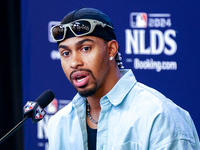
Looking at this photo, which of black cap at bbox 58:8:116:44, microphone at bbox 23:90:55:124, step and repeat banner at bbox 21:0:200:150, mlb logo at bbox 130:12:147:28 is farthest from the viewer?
mlb logo at bbox 130:12:147:28

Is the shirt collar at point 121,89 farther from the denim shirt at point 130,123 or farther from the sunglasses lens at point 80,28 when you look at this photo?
the sunglasses lens at point 80,28

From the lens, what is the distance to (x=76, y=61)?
2.15 metres

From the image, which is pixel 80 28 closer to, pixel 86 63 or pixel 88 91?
pixel 86 63

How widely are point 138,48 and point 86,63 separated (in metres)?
1.29

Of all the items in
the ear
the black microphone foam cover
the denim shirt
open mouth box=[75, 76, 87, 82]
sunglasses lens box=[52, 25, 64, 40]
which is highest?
sunglasses lens box=[52, 25, 64, 40]

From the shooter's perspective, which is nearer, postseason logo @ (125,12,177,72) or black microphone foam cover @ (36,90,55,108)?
black microphone foam cover @ (36,90,55,108)

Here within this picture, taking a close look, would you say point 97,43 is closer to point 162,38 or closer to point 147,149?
point 147,149

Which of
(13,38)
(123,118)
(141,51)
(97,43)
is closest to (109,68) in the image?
(97,43)

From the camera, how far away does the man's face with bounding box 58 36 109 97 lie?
2.14 metres

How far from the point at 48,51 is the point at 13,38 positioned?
1.92 ft

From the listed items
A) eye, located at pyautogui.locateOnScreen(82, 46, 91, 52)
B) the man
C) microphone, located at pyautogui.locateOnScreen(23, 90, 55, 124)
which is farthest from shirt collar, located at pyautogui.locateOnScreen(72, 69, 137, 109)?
microphone, located at pyautogui.locateOnScreen(23, 90, 55, 124)

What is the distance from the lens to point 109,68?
2.24 metres

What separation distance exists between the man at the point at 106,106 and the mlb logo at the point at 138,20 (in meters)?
1.08

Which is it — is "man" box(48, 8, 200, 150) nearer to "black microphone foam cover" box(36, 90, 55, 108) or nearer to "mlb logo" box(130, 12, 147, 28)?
"black microphone foam cover" box(36, 90, 55, 108)
